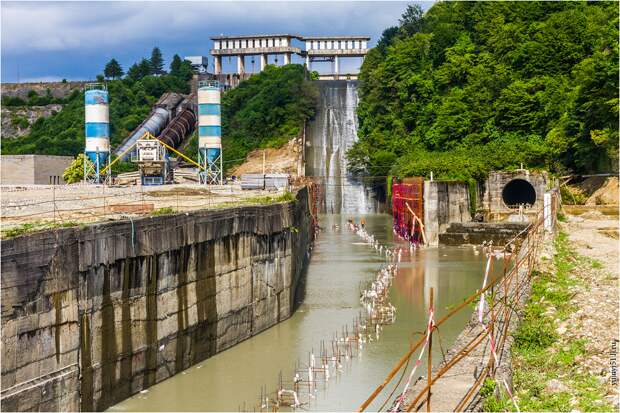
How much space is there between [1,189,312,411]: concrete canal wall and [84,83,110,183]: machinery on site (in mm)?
27482

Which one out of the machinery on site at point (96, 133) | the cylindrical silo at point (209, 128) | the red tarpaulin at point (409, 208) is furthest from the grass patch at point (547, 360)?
the machinery on site at point (96, 133)

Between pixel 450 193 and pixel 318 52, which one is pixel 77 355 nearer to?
pixel 450 193

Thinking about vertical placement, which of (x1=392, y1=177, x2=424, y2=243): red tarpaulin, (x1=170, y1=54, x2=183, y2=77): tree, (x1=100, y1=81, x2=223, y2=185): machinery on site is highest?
(x1=170, y1=54, x2=183, y2=77): tree

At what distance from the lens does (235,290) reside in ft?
85.6

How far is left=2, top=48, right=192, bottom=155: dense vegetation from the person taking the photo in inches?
3868

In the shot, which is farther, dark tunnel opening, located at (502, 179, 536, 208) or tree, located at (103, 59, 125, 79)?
tree, located at (103, 59, 125, 79)

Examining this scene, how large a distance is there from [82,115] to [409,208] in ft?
208

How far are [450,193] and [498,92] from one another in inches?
810

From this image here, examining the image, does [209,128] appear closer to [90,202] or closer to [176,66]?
[90,202]

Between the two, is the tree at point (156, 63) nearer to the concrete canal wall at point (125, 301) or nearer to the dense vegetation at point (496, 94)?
the dense vegetation at point (496, 94)

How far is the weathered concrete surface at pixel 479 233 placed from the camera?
173 ft

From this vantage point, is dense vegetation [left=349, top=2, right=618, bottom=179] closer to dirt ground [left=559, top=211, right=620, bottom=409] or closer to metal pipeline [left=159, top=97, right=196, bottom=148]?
dirt ground [left=559, top=211, right=620, bottom=409]

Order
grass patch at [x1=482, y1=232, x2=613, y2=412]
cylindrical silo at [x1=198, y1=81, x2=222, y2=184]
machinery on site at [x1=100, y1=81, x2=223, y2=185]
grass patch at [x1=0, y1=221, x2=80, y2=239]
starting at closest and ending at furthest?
1. grass patch at [x1=482, y1=232, x2=613, y2=412]
2. grass patch at [x1=0, y1=221, x2=80, y2=239]
3. machinery on site at [x1=100, y1=81, x2=223, y2=185]
4. cylindrical silo at [x1=198, y1=81, x2=222, y2=184]

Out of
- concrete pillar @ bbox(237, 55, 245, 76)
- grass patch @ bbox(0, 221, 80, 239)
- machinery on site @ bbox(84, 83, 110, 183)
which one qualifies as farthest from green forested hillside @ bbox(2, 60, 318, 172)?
grass patch @ bbox(0, 221, 80, 239)
